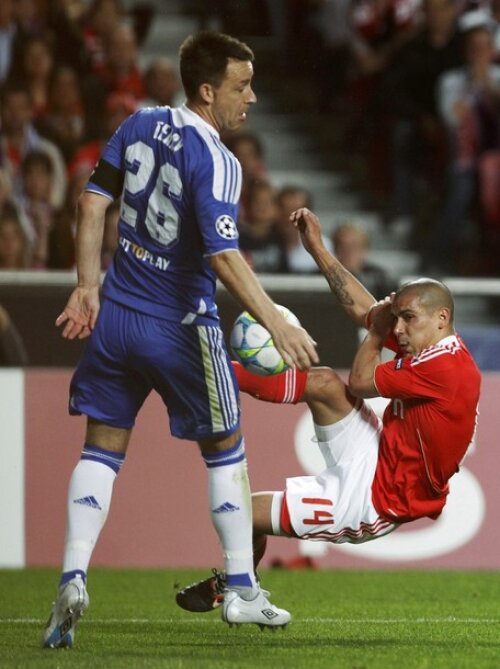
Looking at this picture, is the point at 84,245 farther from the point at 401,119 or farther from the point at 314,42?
the point at 314,42

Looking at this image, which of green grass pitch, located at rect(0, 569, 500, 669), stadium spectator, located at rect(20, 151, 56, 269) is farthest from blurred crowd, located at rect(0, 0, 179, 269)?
green grass pitch, located at rect(0, 569, 500, 669)

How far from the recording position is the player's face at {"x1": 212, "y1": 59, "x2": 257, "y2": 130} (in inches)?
213

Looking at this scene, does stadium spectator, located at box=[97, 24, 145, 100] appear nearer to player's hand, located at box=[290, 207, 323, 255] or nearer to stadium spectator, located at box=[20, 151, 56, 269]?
stadium spectator, located at box=[20, 151, 56, 269]

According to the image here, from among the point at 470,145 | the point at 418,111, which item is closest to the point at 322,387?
the point at 470,145

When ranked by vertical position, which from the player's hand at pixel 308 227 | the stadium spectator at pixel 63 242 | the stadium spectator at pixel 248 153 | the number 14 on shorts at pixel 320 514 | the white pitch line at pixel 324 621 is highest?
the stadium spectator at pixel 248 153

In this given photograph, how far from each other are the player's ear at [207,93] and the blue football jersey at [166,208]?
73 mm

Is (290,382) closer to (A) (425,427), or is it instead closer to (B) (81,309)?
(A) (425,427)

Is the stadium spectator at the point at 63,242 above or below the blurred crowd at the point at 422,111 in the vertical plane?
below

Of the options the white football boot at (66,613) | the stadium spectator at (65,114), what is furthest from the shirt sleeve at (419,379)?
the stadium spectator at (65,114)

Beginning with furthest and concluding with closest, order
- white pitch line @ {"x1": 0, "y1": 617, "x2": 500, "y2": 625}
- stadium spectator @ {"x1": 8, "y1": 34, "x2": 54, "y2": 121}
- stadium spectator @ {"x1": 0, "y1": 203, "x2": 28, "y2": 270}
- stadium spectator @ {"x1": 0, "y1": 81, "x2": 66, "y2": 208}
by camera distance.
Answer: stadium spectator @ {"x1": 8, "y1": 34, "x2": 54, "y2": 121} → stadium spectator @ {"x1": 0, "y1": 81, "x2": 66, "y2": 208} → stadium spectator @ {"x1": 0, "y1": 203, "x2": 28, "y2": 270} → white pitch line @ {"x1": 0, "y1": 617, "x2": 500, "y2": 625}

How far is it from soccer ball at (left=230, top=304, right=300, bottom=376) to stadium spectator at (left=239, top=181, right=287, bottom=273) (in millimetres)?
3636

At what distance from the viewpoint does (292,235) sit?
32.3ft

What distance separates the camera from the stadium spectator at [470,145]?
35.1 feet

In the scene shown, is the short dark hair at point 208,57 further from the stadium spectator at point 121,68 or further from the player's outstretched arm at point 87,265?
the stadium spectator at point 121,68
